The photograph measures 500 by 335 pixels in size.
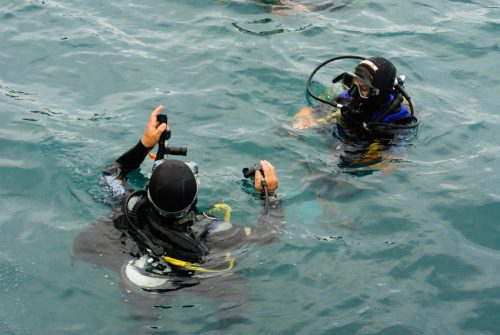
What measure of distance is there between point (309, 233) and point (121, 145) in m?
2.23

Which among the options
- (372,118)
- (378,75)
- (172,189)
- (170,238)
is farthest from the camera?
(372,118)

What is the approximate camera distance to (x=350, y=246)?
5207 mm

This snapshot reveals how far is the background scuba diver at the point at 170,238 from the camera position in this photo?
407 cm

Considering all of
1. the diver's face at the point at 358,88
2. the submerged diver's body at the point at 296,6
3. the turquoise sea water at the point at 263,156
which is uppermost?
the submerged diver's body at the point at 296,6

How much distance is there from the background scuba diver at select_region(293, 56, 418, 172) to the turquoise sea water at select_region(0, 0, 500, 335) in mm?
179

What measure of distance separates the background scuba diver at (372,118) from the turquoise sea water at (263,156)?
18 cm

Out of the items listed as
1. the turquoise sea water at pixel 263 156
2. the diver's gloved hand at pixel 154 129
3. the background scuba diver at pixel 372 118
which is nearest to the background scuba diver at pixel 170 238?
the diver's gloved hand at pixel 154 129

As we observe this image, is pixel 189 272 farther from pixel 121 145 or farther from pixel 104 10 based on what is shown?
pixel 104 10

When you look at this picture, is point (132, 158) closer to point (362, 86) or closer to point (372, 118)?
point (362, 86)

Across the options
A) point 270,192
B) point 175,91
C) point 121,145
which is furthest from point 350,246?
point 175,91

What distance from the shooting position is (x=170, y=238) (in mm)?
4168

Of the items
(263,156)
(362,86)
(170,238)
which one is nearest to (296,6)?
(362,86)

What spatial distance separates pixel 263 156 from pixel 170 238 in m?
2.36

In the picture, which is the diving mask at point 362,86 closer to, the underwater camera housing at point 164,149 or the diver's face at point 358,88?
the diver's face at point 358,88
